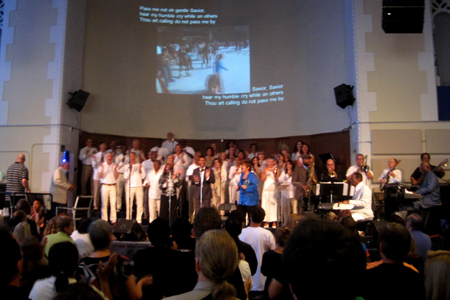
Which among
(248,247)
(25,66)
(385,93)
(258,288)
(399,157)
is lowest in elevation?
(258,288)

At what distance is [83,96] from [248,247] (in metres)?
7.81

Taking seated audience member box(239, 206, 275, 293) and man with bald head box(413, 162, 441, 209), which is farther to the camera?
man with bald head box(413, 162, 441, 209)

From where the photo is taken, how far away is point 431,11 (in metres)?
9.08

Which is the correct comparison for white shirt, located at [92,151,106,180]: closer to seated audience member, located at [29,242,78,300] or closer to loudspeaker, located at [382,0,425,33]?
loudspeaker, located at [382,0,425,33]

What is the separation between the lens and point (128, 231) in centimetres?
584

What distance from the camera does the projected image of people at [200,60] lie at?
11.7m

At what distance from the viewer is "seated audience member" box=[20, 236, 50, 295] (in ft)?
7.47

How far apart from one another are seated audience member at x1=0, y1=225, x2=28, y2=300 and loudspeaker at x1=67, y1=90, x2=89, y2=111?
28.6 ft

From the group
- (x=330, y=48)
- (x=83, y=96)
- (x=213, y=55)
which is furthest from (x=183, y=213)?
(x=330, y=48)

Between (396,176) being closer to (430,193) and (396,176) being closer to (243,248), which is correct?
(430,193)

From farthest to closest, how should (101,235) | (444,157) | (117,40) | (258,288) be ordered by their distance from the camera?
(117,40), (444,157), (258,288), (101,235)

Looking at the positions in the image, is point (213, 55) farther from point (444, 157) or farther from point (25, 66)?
point (444, 157)

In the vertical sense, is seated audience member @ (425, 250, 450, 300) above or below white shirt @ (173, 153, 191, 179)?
below

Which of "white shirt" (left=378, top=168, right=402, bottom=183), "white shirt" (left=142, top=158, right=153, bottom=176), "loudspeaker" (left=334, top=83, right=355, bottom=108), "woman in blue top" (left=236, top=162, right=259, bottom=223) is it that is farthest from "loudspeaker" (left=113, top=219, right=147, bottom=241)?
"loudspeaker" (left=334, top=83, right=355, bottom=108)
